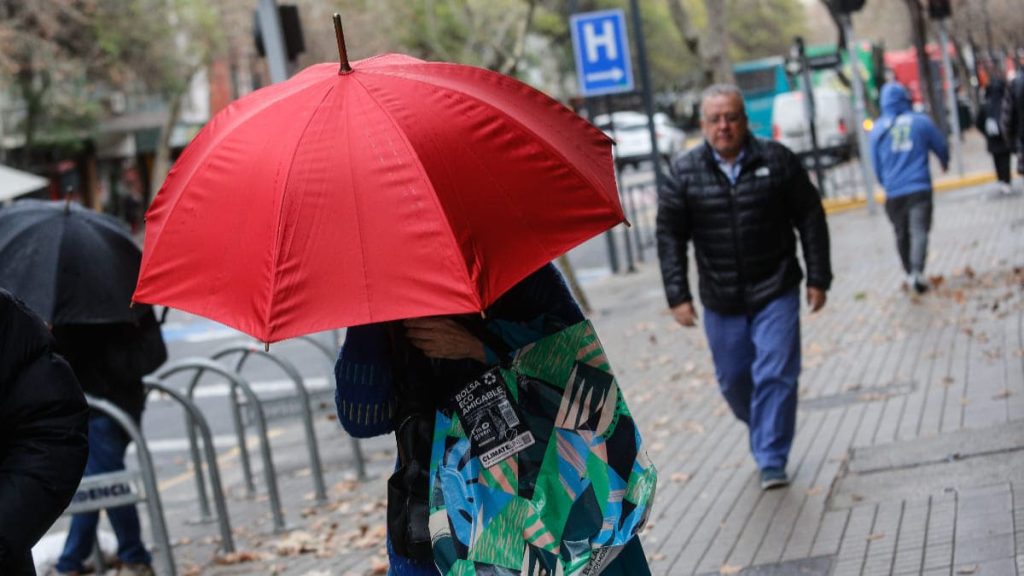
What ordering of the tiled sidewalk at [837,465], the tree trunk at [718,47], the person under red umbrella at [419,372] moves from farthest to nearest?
the tree trunk at [718,47]
the tiled sidewalk at [837,465]
the person under red umbrella at [419,372]

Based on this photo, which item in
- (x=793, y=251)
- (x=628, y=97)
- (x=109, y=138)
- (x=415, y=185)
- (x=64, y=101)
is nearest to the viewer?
(x=415, y=185)

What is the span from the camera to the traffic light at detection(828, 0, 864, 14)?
21.3 m

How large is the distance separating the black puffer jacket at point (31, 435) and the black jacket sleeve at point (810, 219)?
459 centimetres

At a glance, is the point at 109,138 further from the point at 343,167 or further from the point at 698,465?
the point at 343,167

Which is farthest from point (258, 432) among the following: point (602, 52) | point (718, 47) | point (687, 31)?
point (687, 31)

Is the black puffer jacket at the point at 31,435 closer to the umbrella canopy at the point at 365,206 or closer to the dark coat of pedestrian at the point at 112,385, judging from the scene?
the umbrella canopy at the point at 365,206

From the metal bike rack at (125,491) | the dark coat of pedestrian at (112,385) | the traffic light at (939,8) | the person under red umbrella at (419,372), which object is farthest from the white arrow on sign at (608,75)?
the person under red umbrella at (419,372)

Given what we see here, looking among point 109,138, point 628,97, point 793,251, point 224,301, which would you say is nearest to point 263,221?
point 224,301

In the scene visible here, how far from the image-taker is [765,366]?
724 cm

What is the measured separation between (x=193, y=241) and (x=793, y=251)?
4379 millimetres

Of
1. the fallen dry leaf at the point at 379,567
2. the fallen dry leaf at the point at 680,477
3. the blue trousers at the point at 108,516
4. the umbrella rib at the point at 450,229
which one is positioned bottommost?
the fallen dry leaf at the point at 680,477

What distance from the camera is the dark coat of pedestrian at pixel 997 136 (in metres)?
21.2

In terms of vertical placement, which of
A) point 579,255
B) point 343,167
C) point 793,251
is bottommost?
point 579,255

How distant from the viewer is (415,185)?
3340mm
